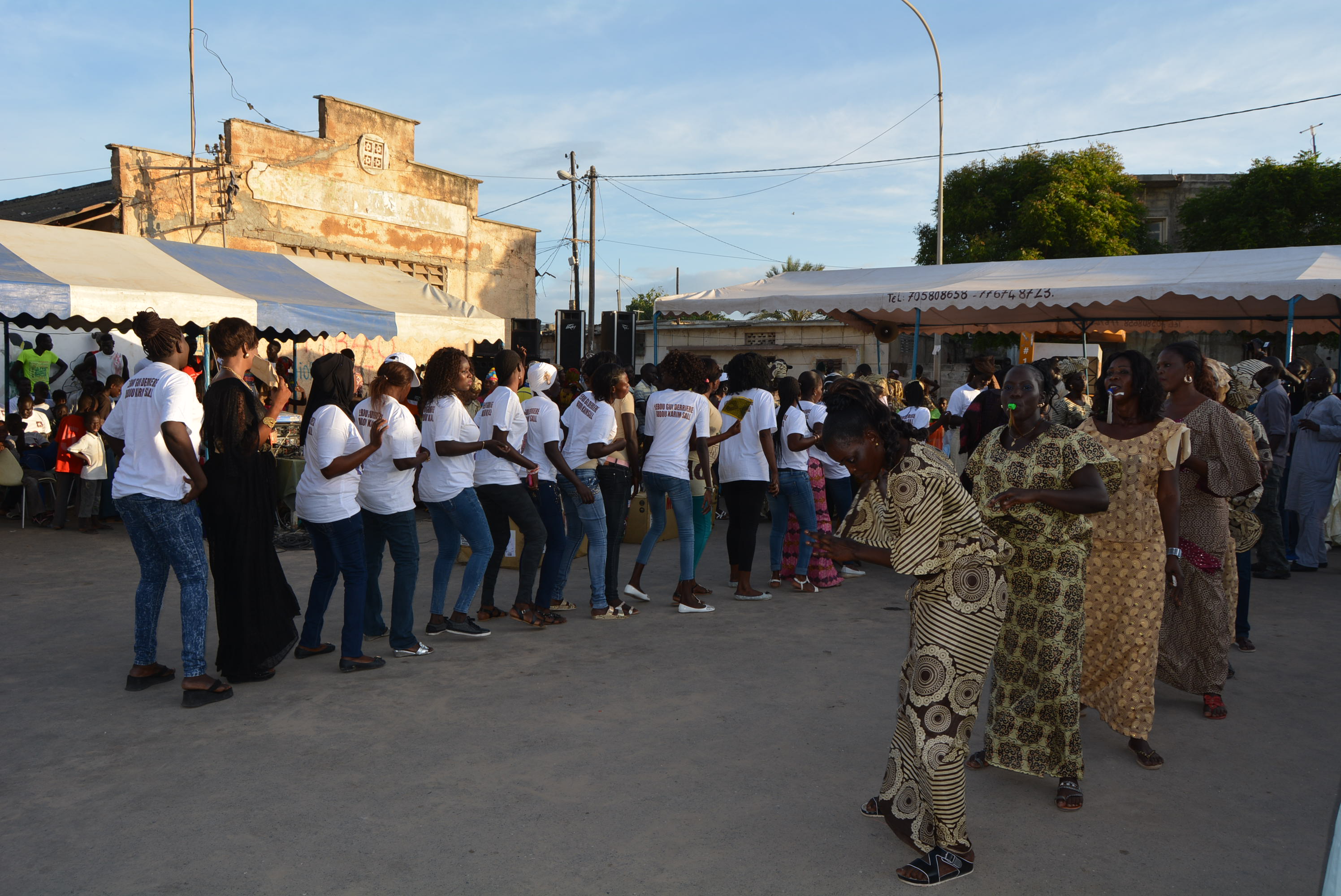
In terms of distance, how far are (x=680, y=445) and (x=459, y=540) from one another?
5.41ft

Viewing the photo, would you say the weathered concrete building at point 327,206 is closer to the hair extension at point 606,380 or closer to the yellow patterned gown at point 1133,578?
the hair extension at point 606,380

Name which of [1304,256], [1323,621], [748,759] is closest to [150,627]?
[748,759]

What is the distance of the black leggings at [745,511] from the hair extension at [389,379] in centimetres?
269

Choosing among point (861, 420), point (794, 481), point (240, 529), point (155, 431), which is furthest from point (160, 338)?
point (794, 481)

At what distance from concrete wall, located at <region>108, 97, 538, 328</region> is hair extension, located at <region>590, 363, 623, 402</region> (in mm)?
15983

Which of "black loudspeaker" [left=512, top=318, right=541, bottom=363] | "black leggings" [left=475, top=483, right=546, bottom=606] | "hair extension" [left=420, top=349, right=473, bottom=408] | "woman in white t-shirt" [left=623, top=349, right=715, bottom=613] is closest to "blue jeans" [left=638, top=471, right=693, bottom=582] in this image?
"woman in white t-shirt" [left=623, top=349, right=715, bottom=613]

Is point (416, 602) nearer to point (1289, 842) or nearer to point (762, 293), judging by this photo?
point (1289, 842)

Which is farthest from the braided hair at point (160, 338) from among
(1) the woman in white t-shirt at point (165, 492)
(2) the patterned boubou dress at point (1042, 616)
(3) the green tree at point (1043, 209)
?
(3) the green tree at point (1043, 209)

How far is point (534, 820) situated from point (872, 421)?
186cm

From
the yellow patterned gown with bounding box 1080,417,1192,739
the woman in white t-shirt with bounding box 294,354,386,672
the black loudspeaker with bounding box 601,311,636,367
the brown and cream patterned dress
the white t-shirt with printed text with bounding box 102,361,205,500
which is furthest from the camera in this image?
the black loudspeaker with bounding box 601,311,636,367

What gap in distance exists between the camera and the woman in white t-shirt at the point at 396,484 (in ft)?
17.3

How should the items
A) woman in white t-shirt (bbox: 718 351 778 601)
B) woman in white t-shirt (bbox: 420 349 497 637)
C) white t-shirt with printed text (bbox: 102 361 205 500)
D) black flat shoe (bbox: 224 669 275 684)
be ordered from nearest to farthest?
white t-shirt with printed text (bbox: 102 361 205 500) < black flat shoe (bbox: 224 669 275 684) < woman in white t-shirt (bbox: 420 349 497 637) < woman in white t-shirt (bbox: 718 351 778 601)

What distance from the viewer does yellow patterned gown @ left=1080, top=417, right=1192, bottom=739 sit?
13.1ft

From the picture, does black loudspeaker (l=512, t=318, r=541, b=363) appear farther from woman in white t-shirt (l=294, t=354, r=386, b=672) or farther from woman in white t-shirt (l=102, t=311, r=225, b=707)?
woman in white t-shirt (l=102, t=311, r=225, b=707)
